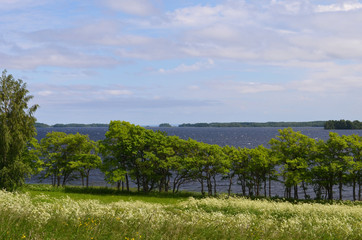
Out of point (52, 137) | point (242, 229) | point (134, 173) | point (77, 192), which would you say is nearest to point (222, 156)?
point (134, 173)

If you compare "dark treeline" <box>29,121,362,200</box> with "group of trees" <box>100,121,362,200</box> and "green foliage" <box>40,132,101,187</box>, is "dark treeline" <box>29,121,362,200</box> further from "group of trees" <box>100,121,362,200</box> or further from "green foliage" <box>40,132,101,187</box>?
"green foliage" <box>40,132,101,187</box>

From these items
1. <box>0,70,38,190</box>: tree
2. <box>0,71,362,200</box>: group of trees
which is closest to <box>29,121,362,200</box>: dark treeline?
<box>0,71,362,200</box>: group of trees

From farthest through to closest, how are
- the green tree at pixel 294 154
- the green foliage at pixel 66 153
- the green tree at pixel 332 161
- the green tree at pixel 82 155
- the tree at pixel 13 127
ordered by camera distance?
the green foliage at pixel 66 153, the green tree at pixel 82 155, the green tree at pixel 294 154, the green tree at pixel 332 161, the tree at pixel 13 127

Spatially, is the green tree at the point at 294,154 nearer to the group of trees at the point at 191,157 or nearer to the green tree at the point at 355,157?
the group of trees at the point at 191,157

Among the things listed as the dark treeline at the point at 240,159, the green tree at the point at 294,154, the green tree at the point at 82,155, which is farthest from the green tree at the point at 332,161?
the green tree at the point at 82,155

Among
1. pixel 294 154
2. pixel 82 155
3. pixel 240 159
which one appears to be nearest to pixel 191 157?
pixel 240 159

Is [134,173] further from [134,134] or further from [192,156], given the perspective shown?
[192,156]

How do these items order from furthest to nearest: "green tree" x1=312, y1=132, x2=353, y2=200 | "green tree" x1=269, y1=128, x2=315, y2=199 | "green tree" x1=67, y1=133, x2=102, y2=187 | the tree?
"green tree" x1=67, y1=133, x2=102, y2=187 < "green tree" x1=269, y1=128, x2=315, y2=199 < "green tree" x1=312, y1=132, x2=353, y2=200 < the tree

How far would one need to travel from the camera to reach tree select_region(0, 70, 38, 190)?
115 feet

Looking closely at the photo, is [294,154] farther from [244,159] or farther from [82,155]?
[82,155]

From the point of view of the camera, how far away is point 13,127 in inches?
1398

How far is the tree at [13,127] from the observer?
35166mm

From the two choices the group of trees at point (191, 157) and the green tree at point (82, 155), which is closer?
the group of trees at point (191, 157)

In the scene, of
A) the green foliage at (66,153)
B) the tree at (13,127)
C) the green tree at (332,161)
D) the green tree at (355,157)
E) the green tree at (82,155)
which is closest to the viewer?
the tree at (13,127)
